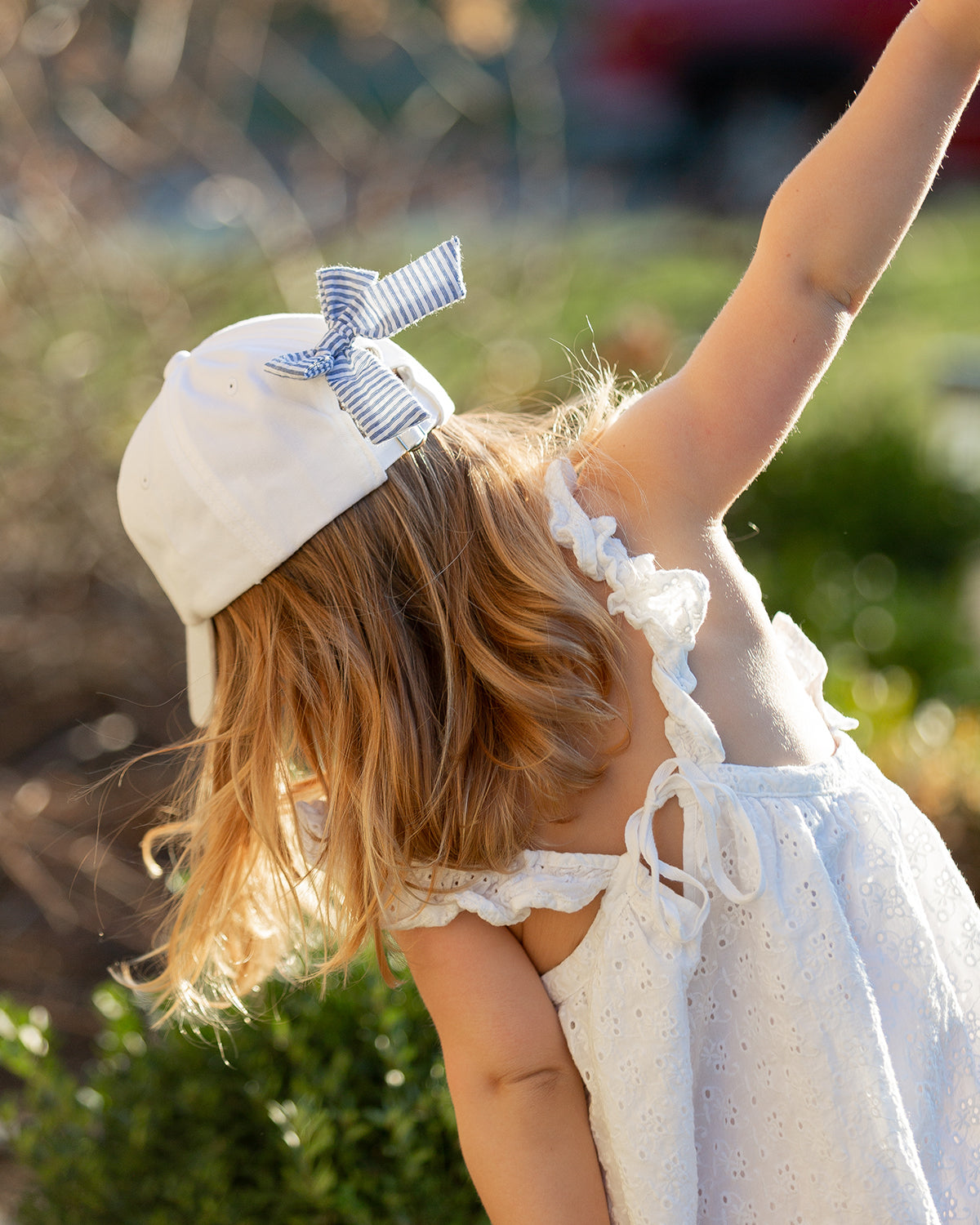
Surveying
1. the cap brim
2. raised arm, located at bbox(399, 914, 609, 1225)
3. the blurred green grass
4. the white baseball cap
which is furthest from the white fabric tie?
the blurred green grass

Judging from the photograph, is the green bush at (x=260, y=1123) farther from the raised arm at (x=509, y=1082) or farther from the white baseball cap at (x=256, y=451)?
the white baseball cap at (x=256, y=451)

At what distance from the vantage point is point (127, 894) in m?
3.26

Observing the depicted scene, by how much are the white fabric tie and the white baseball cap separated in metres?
0.49

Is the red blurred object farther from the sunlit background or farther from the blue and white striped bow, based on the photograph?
the blue and white striped bow

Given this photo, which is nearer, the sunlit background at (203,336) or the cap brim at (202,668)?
the cap brim at (202,668)

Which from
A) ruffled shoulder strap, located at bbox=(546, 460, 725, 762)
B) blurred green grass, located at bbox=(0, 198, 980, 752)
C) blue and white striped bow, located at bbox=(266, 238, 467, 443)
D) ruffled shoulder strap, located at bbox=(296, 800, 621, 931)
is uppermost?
blue and white striped bow, located at bbox=(266, 238, 467, 443)

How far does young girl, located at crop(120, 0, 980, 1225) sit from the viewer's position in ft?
4.14

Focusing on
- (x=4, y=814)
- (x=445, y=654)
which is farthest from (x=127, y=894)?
(x=445, y=654)

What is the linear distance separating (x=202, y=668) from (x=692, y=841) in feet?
2.24

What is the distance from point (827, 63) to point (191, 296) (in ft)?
22.7

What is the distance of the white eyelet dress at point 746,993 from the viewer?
126cm

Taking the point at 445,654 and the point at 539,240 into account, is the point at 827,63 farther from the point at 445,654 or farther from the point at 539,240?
the point at 445,654

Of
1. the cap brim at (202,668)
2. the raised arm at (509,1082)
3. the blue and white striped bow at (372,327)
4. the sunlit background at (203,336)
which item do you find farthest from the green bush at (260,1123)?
the blue and white striped bow at (372,327)

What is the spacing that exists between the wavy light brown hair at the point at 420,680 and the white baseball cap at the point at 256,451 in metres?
0.04
